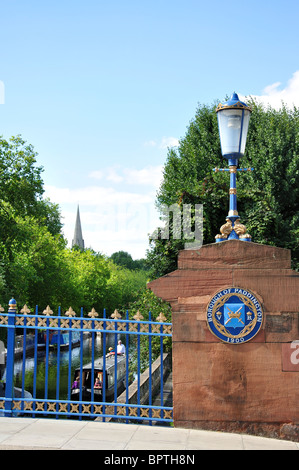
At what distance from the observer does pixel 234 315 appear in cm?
645

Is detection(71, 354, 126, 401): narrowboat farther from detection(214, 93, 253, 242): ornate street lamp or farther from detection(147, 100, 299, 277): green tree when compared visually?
detection(214, 93, 253, 242): ornate street lamp

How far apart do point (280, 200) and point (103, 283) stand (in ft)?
120

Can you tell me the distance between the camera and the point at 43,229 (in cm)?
3897

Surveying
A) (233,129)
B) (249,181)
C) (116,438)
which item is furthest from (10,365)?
(249,181)

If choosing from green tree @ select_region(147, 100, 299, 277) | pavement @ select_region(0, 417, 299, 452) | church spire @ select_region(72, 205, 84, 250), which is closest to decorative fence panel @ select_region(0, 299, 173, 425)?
pavement @ select_region(0, 417, 299, 452)

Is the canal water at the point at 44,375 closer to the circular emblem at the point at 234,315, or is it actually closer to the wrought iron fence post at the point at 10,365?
the wrought iron fence post at the point at 10,365

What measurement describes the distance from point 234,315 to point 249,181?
14.5m

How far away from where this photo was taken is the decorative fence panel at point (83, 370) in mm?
6664

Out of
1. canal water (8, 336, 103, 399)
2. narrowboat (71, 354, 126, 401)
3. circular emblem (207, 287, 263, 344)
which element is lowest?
canal water (8, 336, 103, 399)

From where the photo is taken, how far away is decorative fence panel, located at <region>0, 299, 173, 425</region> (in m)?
6.66

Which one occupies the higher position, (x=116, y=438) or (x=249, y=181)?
(x=249, y=181)

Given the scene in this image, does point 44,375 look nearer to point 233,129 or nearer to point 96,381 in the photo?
point 96,381

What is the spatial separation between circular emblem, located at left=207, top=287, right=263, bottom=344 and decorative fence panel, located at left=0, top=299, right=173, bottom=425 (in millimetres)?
722

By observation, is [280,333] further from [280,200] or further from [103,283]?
[103,283]
